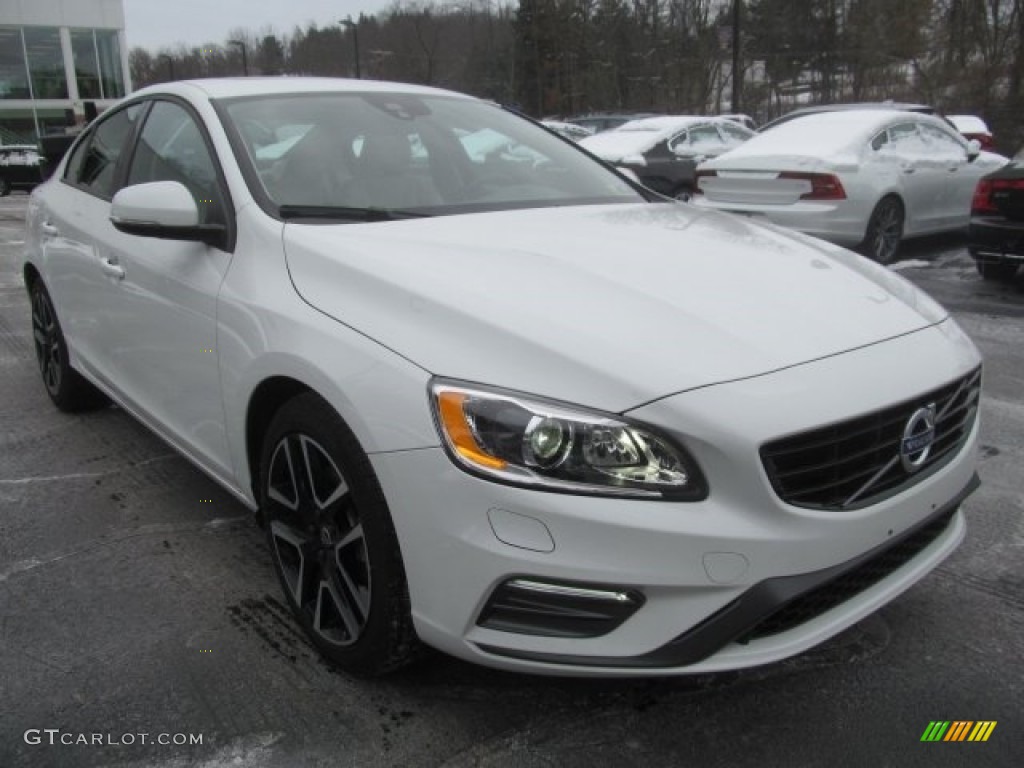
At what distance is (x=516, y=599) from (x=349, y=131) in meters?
1.88

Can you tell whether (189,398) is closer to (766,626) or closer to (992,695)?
(766,626)

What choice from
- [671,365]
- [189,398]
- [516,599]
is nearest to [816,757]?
[516,599]

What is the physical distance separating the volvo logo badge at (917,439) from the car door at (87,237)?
2.77 meters

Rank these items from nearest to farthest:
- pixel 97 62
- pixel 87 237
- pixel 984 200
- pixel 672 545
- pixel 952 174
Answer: pixel 672 545 → pixel 87 237 → pixel 984 200 → pixel 952 174 → pixel 97 62

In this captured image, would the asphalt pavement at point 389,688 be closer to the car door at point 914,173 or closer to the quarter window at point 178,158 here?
the quarter window at point 178,158

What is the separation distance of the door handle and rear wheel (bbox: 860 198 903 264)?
680 cm

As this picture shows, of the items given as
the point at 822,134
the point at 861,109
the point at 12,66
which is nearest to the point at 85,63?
the point at 12,66

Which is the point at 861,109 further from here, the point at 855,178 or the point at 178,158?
the point at 178,158

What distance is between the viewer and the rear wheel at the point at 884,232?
827cm

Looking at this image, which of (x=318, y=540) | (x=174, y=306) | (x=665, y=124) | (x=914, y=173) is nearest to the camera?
(x=318, y=540)

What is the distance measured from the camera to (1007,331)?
600 centimetres

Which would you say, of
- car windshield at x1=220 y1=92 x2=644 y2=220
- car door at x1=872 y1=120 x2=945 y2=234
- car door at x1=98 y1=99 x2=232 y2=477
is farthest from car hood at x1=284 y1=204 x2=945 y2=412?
car door at x1=872 y1=120 x2=945 y2=234

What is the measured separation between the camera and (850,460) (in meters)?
1.94

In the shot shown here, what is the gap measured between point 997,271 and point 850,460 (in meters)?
7.05
